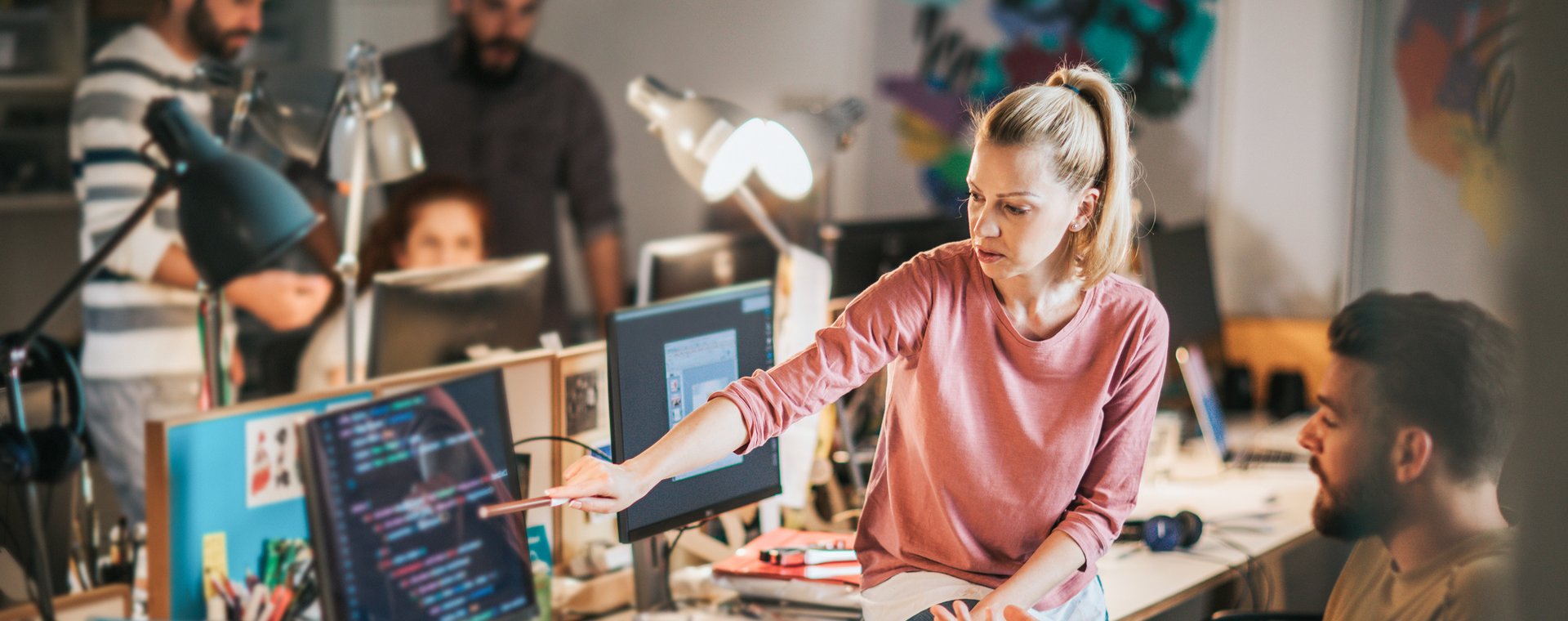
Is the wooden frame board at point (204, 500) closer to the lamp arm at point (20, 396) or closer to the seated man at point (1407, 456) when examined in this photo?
the lamp arm at point (20, 396)

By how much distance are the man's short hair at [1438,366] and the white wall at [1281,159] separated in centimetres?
225

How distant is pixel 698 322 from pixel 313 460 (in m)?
0.55

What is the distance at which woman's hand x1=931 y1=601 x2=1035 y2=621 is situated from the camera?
142 cm

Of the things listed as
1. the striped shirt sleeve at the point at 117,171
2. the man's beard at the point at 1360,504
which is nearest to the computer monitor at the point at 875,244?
the man's beard at the point at 1360,504

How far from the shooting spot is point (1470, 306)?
25.7 inches

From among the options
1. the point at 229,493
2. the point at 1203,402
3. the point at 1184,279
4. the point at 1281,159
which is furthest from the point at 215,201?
the point at 1281,159

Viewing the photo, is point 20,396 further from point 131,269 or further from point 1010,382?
point 131,269

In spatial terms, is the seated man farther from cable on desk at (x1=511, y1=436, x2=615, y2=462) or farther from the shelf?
the shelf

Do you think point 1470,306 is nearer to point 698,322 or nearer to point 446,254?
point 698,322

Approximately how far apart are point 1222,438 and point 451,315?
5.80 ft

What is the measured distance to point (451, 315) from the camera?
2.05 m

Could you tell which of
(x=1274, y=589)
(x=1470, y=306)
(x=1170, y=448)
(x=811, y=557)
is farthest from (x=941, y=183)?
(x=1470, y=306)

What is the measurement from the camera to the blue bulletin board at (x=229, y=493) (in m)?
1.48

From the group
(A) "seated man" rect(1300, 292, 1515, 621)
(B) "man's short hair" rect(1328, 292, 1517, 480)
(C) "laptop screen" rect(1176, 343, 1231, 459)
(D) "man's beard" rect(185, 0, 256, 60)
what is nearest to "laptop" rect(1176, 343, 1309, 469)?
(C) "laptop screen" rect(1176, 343, 1231, 459)
